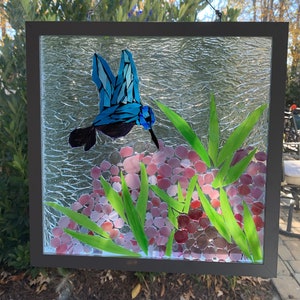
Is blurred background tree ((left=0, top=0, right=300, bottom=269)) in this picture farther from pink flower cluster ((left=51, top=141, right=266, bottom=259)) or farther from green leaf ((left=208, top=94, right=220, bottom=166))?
green leaf ((left=208, top=94, right=220, bottom=166))

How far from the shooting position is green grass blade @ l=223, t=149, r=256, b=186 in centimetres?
213

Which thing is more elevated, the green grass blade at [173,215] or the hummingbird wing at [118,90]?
the hummingbird wing at [118,90]

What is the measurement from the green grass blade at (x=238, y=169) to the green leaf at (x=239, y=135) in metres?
0.07

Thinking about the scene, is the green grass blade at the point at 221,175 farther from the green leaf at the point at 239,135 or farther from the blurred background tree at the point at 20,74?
the blurred background tree at the point at 20,74

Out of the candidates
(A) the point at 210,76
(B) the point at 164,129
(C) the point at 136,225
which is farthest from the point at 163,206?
(A) the point at 210,76

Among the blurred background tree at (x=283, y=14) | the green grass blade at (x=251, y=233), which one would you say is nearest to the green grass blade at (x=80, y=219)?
the green grass blade at (x=251, y=233)

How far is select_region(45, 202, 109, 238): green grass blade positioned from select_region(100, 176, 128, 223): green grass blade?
0.15 m

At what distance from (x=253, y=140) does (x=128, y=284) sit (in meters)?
1.33

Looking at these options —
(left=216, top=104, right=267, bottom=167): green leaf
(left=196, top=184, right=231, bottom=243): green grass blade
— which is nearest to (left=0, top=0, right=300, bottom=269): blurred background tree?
(left=216, top=104, right=267, bottom=167): green leaf

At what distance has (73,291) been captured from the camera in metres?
2.63

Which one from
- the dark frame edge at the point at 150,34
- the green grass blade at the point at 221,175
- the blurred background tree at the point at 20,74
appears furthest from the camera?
the blurred background tree at the point at 20,74

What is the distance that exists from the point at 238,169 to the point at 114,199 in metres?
0.73

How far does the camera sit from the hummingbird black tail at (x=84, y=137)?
7.18 ft

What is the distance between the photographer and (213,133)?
6.98 ft
